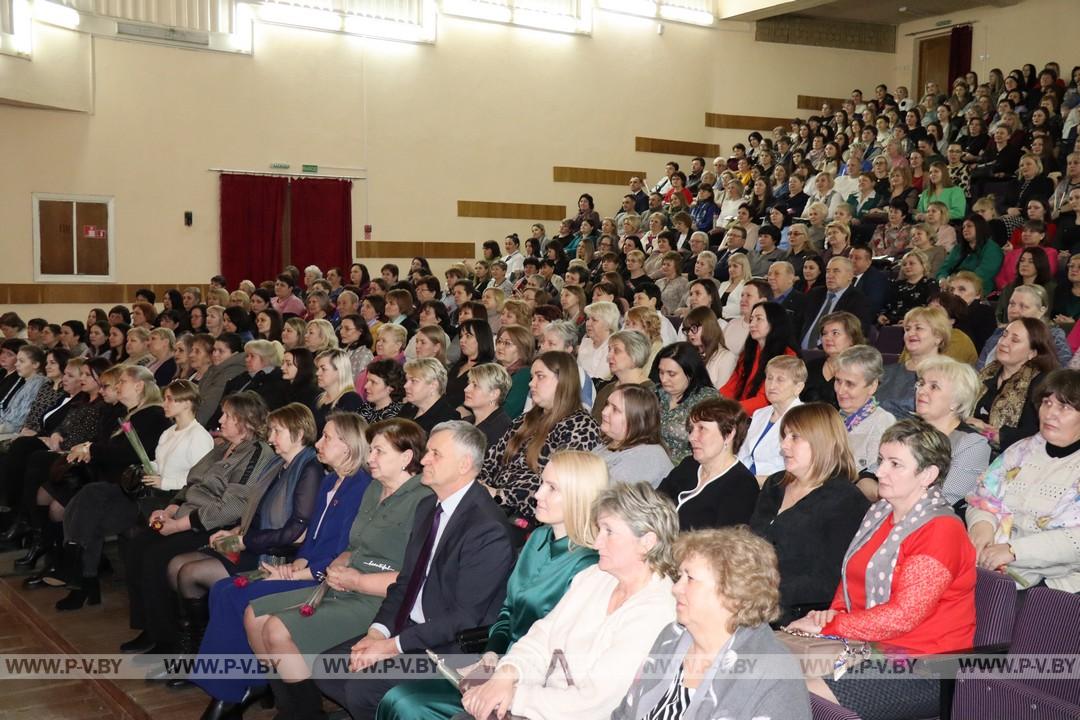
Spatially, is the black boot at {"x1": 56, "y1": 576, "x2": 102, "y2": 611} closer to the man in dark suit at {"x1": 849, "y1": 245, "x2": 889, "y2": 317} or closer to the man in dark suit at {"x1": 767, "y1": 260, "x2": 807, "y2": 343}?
the man in dark suit at {"x1": 767, "y1": 260, "x2": 807, "y2": 343}

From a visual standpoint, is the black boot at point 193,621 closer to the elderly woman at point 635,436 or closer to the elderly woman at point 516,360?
the elderly woman at point 635,436

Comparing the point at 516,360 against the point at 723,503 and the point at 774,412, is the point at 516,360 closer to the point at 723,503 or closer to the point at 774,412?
the point at 774,412

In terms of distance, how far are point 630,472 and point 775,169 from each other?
319 inches

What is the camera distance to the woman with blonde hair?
4.98 metres

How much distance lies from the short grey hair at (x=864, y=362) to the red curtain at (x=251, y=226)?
29.9 ft

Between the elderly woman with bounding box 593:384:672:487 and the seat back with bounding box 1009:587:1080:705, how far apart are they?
4.00 ft

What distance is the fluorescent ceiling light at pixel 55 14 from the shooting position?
9.59m

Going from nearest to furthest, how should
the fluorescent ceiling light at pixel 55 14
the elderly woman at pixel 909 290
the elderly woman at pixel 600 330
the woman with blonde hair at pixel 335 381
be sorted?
the woman with blonde hair at pixel 335 381
the elderly woman at pixel 600 330
the elderly woman at pixel 909 290
the fluorescent ceiling light at pixel 55 14

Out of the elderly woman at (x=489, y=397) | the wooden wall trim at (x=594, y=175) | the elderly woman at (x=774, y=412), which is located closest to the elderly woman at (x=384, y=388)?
the elderly woman at (x=489, y=397)

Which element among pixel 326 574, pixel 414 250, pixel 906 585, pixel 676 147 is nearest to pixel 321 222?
pixel 414 250

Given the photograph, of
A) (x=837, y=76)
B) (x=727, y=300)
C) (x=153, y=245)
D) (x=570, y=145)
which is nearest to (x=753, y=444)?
(x=727, y=300)

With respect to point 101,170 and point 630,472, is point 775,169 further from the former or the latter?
point 630,472

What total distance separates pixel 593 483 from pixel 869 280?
14.9 ft

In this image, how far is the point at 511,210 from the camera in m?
13.2
